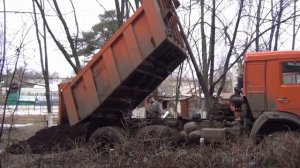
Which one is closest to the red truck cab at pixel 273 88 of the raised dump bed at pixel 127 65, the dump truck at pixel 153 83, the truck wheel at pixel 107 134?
the dump truck at pixel 153 83

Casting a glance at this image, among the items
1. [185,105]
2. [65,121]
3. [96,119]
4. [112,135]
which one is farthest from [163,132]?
[185,105]

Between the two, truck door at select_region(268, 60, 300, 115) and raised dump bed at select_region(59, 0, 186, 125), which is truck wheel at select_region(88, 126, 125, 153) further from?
truck door at select_region(268, 60, 300, 115)

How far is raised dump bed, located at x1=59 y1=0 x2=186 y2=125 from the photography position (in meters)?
10.4

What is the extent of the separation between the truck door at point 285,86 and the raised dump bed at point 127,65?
235 cm

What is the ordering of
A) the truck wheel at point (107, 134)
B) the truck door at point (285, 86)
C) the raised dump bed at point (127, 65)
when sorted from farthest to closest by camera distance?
the truck wheel at point (107, 134)
the raised dump bed at point (127, 65)
the truck door at point (285, 86)

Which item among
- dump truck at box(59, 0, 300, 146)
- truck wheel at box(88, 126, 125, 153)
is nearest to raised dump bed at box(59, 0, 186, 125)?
dump truck at box(59, 0, 300, 146)

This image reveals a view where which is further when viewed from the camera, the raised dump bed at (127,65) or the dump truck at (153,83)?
the raised dump bed at (127,65)

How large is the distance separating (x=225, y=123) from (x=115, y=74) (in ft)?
9.72

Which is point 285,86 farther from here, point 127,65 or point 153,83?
point 153,83

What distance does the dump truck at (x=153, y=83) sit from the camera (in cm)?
1013

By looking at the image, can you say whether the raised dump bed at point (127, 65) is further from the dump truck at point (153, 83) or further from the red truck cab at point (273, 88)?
the red truck cab at point (273, 88)

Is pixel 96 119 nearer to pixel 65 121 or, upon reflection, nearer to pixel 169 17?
pixel 65 121

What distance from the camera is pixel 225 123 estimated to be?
38.0ft

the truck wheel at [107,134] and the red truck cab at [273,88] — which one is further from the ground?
the red truck cab at [273,88]
